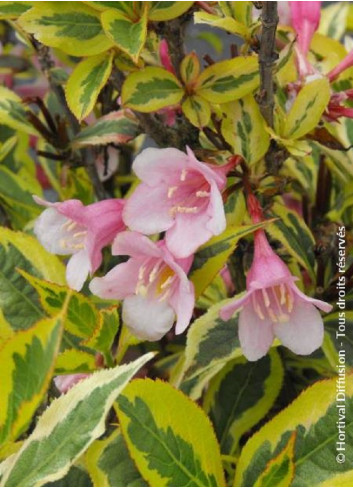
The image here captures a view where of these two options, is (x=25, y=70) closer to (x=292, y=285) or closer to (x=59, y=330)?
(x=292, y=285)

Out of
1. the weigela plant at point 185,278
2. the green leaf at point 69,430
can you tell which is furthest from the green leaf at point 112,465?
the green leaf at point 69,430

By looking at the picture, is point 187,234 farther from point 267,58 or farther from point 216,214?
point 267,58

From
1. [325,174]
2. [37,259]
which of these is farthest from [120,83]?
[325,174]

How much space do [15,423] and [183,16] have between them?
1.30 feet

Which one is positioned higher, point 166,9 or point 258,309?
point 166,9

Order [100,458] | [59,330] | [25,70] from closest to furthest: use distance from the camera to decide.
Result: [59,330], [100,458], [25,70]

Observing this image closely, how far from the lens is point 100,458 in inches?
23.0

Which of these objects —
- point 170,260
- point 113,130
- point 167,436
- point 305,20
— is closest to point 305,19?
point 305,20

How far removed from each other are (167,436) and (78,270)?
17 centimetres

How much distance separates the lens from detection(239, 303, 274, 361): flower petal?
2.06 feet

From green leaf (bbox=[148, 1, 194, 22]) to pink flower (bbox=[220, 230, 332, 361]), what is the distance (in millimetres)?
192

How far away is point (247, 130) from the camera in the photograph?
649 millimetres

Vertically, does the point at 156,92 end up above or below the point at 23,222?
above

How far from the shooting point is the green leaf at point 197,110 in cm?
67
